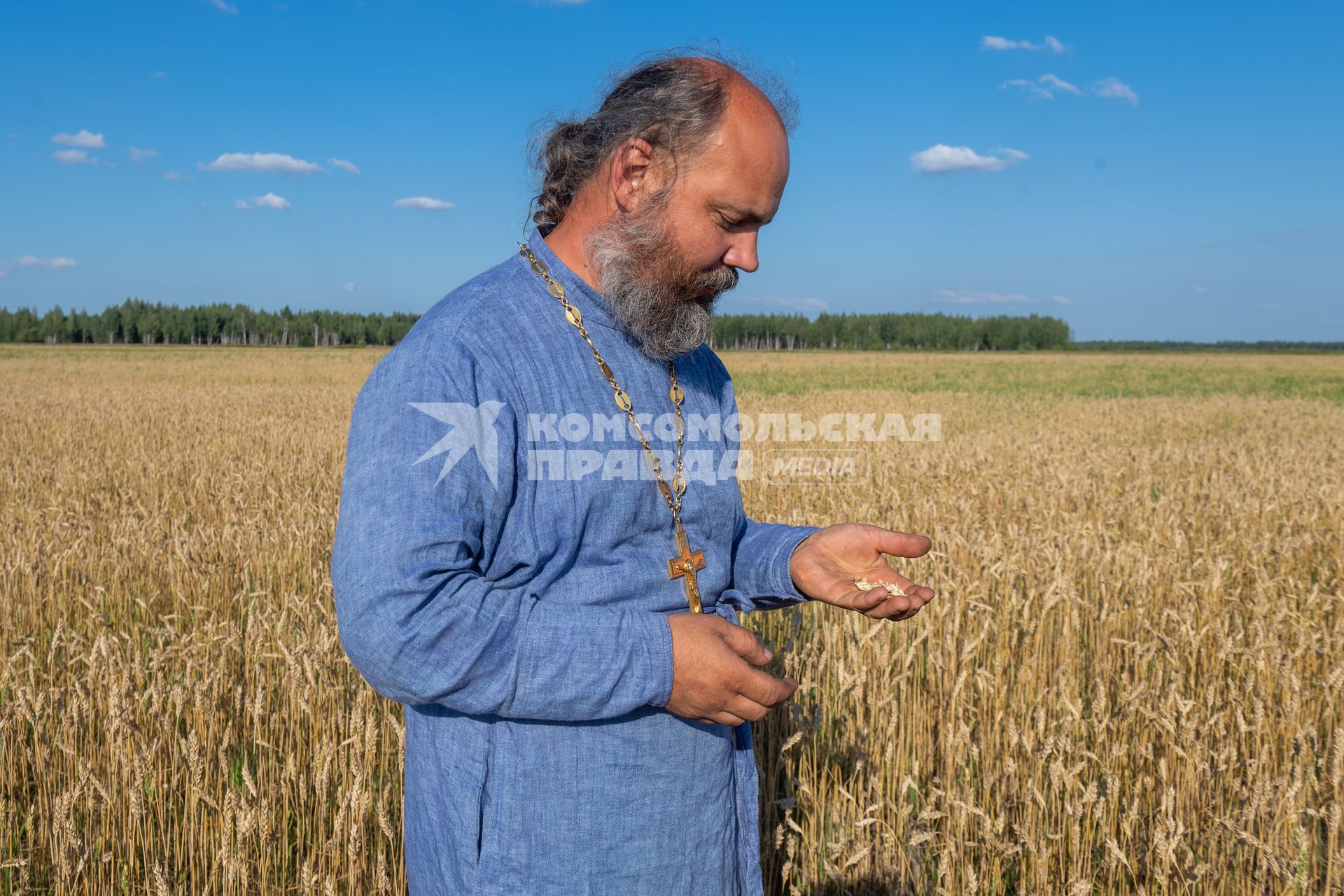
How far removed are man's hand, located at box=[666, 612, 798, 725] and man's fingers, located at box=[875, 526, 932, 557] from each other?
1.69 ft

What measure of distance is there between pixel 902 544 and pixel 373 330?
13189 centimetres

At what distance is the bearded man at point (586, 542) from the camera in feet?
3.89

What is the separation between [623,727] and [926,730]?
223 cm

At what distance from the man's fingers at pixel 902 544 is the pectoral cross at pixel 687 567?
0.41m

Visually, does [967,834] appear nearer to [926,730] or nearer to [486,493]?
[926,730]

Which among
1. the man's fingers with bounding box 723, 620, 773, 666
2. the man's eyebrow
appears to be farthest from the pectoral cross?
the man's eyebrow

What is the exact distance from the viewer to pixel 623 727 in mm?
1400

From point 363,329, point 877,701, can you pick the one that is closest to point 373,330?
point 363,329

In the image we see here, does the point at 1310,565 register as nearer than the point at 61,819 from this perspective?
No

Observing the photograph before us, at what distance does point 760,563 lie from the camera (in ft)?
5.77

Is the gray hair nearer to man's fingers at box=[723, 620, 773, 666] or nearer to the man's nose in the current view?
the man's nose

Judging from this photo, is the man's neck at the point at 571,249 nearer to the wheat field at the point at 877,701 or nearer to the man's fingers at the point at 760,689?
the man's fingers at the point at 760,689

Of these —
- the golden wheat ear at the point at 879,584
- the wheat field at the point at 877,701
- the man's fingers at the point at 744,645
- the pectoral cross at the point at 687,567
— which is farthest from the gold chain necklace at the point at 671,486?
the wheat field at the point at 877,701

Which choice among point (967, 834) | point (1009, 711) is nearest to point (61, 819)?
point (967, 834)
